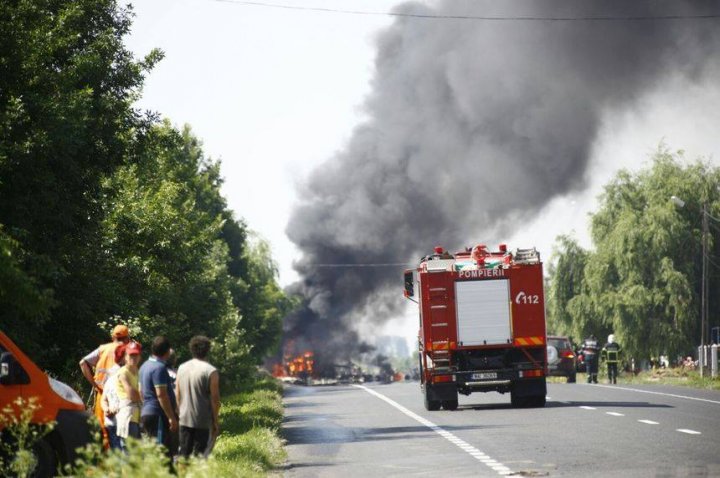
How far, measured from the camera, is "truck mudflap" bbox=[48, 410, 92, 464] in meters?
12.6

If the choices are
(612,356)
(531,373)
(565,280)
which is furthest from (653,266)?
(531,373)

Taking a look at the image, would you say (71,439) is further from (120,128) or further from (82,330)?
(120,128)

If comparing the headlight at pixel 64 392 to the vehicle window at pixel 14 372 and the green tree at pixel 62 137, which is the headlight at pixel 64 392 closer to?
the vehicle window at pixel 14 372

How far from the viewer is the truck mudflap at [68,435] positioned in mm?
12555

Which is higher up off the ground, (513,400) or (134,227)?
(134,227)

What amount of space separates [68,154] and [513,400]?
12.0m

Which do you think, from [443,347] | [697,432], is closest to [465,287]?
[443,347]

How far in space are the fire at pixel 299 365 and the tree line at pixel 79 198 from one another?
41.4m

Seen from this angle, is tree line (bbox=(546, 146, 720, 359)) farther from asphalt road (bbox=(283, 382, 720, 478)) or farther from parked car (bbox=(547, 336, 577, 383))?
asphalt road (bbox=(283, 382, 720, 478))

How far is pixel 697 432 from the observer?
18.6 m

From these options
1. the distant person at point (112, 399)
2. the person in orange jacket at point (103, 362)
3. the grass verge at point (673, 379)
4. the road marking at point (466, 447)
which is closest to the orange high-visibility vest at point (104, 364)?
the person in orange jacket at point (103, 362)

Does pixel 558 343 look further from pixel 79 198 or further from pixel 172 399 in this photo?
pixel 172 399

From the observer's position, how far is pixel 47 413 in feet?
41.2

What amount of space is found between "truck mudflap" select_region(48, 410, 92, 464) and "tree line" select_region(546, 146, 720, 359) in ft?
134
